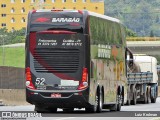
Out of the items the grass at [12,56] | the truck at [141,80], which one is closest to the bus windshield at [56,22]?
the truck at [141,80]

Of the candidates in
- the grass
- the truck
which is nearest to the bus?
the truck

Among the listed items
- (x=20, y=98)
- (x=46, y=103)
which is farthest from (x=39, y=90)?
(x=20, y=98)

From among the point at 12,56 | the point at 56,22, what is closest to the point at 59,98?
the point at 56,22

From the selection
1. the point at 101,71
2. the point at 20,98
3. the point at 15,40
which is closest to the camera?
the point at 101,71

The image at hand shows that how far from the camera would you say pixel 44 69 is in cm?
3216

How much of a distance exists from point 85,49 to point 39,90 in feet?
7.29

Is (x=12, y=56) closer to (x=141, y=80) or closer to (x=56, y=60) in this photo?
(x=141, y=80)

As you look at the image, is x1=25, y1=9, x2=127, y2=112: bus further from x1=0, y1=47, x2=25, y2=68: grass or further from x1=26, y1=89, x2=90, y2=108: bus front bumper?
x1=0, y1=47, x2=25, y2=68: grass

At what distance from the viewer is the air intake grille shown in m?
32.2

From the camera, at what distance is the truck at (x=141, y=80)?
158 ft

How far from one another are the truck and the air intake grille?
13.2 m

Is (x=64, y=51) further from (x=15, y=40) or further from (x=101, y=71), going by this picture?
(x=15, y=40)

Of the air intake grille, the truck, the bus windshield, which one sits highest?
the bus windshield

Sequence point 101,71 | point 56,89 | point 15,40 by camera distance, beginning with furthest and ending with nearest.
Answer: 1. point 15,40
2. point 101,71
3. point 56,89
